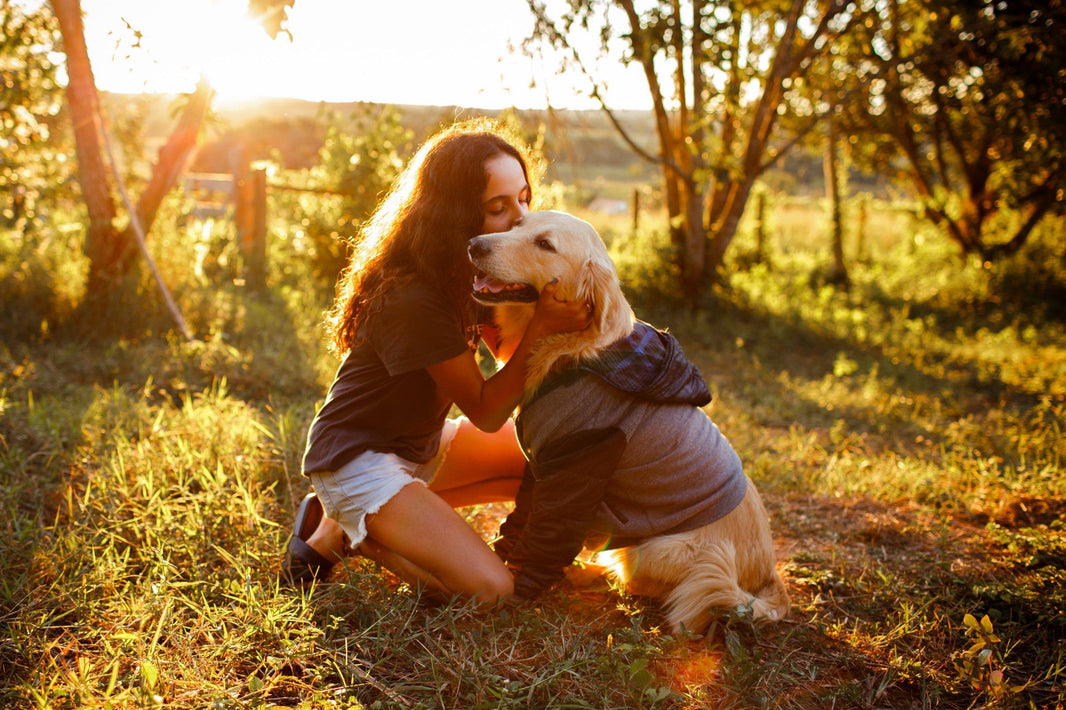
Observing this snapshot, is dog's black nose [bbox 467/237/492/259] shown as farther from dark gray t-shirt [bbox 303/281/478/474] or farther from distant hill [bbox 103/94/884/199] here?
distant hill [bbox 103/94/884/199]

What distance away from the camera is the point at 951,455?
150 inches

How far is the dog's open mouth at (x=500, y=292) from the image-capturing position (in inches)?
88.1

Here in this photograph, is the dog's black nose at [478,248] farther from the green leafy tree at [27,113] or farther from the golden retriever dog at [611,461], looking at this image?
the green leafy tree at [27,113]

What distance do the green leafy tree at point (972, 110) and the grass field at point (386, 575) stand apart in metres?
3.00

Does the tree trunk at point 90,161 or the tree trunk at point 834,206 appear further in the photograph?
the tree trunk at point 834,206

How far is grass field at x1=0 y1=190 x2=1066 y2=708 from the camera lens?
1.95m

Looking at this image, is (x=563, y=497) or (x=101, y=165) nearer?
(x=563, y=497)

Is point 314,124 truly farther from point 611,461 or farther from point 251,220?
point 611,461

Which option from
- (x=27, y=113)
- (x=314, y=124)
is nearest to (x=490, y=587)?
(x=27, y=113)

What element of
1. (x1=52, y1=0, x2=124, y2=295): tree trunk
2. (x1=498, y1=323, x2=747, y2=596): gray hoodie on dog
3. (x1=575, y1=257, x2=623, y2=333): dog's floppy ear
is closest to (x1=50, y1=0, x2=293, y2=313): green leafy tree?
(x1=52, y1=0, x2=124, y2=295): tree trunk

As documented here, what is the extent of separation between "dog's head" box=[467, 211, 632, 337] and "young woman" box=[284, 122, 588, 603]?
63 millimetres

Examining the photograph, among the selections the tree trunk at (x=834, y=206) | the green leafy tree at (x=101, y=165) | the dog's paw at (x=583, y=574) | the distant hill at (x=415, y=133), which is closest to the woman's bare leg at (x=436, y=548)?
the dog's paw at (x=583, y=574)

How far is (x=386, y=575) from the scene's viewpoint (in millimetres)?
2545

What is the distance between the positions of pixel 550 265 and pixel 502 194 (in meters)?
0.41
